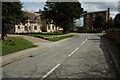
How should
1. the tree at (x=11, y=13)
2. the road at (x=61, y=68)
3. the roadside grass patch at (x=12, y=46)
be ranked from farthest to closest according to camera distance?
1. the tree at (x=11, y=13)
2. the roadside grass patch at (x=12, y=46)
3. the road at (x=61, y=68)

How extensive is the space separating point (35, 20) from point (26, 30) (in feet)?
25.0

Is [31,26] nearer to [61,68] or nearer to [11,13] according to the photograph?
[11,13]

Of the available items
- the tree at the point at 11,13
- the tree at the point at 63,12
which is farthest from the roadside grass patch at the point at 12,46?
the tree at the point at 63,12

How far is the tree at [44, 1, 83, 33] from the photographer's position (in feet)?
176

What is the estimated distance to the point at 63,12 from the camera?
54.9 meters

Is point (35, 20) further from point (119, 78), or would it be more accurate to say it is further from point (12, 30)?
point (119, 78)

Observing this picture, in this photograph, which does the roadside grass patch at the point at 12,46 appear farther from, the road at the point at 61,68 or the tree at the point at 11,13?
the road at the point at 61,68

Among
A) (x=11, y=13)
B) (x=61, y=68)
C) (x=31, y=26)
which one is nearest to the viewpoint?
(x=61, y=68)

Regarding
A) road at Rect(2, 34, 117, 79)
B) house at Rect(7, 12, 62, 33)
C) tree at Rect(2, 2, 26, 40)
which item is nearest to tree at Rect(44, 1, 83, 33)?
house at Rect(7, 12, 62, 33)

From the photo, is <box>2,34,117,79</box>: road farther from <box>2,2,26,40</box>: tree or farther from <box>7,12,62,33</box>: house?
<box>7,12,62,33</box>: house

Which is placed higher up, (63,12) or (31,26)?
(63,12)

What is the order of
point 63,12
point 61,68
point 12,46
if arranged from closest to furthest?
point 61,68
point 12,46
point 63,12

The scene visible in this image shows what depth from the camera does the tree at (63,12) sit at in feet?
176

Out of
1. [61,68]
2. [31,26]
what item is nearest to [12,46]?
[61,68]
